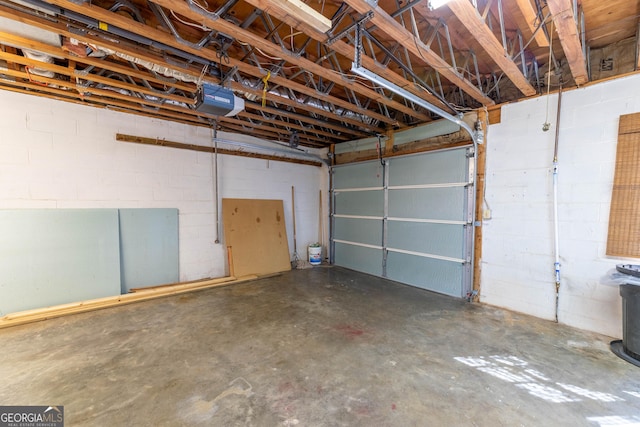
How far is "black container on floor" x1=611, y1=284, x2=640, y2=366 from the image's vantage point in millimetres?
2236

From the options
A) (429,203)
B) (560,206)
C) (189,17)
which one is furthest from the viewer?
(429,203)

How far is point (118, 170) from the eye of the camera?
3.91 meters

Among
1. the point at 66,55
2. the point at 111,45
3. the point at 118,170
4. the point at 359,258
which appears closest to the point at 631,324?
the point at 359,258

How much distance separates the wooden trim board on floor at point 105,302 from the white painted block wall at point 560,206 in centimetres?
402

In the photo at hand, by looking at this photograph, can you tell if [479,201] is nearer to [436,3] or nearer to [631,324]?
[631,324]

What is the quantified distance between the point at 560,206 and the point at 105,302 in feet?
18.7

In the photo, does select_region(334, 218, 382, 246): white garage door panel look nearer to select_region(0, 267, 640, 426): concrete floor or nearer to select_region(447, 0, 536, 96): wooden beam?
select_region(0, 267, 640, 426): concrete floor

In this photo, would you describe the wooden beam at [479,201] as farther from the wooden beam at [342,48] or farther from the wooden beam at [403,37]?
the wooden beam at [403,37]

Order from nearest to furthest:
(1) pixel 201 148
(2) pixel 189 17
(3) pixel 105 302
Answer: (2) pixel 189 17 → (3) pixel 105 302 → (1) pixel 201 148

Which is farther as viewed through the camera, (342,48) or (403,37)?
(342,48)

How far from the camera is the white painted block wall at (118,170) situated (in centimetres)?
326

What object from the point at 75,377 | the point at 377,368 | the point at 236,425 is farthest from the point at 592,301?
the point at 75,377

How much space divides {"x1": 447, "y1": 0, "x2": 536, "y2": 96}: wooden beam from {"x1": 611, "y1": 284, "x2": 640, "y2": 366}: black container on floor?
2191 millimetres

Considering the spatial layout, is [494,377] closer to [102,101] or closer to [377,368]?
[377,368]
